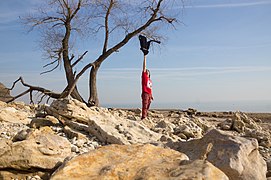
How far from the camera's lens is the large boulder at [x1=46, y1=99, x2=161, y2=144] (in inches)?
231

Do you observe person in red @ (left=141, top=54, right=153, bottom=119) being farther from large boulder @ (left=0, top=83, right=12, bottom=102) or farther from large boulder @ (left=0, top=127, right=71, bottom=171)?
large boulder @ (left=0, top=83, right=12, bottom=102)

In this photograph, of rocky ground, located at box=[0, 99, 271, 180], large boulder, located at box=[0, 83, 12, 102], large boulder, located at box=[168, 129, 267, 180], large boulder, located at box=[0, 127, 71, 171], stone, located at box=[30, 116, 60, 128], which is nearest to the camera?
rocky ground, located at box=[0, 99, 271, 180]

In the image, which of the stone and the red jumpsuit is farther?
the red jumpsuit

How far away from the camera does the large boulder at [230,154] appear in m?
3.50

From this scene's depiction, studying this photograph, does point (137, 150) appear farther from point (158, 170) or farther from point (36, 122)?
point (36, 122)

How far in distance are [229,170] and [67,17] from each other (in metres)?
13.2

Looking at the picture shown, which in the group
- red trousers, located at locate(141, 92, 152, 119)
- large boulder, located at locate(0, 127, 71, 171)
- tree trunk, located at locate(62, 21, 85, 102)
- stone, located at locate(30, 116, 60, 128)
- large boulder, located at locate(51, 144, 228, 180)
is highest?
tree trunk, located at locate(62, 21, 85, 102)

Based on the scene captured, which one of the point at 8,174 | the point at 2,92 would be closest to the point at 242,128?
the point at 8,174

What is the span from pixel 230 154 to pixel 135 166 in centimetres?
126

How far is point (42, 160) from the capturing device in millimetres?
4016

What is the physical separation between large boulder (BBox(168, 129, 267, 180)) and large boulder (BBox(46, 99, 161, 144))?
182cm

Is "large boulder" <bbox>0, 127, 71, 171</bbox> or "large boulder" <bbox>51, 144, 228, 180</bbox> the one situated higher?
"large boulder" <bbox>51, 144, 228, 180</bbox>

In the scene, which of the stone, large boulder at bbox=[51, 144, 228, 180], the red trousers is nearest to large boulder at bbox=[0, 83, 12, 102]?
the red trousers

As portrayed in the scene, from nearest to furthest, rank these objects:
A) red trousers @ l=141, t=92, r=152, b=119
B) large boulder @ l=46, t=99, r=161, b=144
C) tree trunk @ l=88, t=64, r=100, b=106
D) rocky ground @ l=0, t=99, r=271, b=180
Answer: rocky ground @ l=0, t=99, r=271, b=180
large boulder @ l=46, t=99, r=161, b=144
red trousers @ l=141, t=92, r=152, b=119
tree trunk @ l=88, t=64, r=100, b=106
